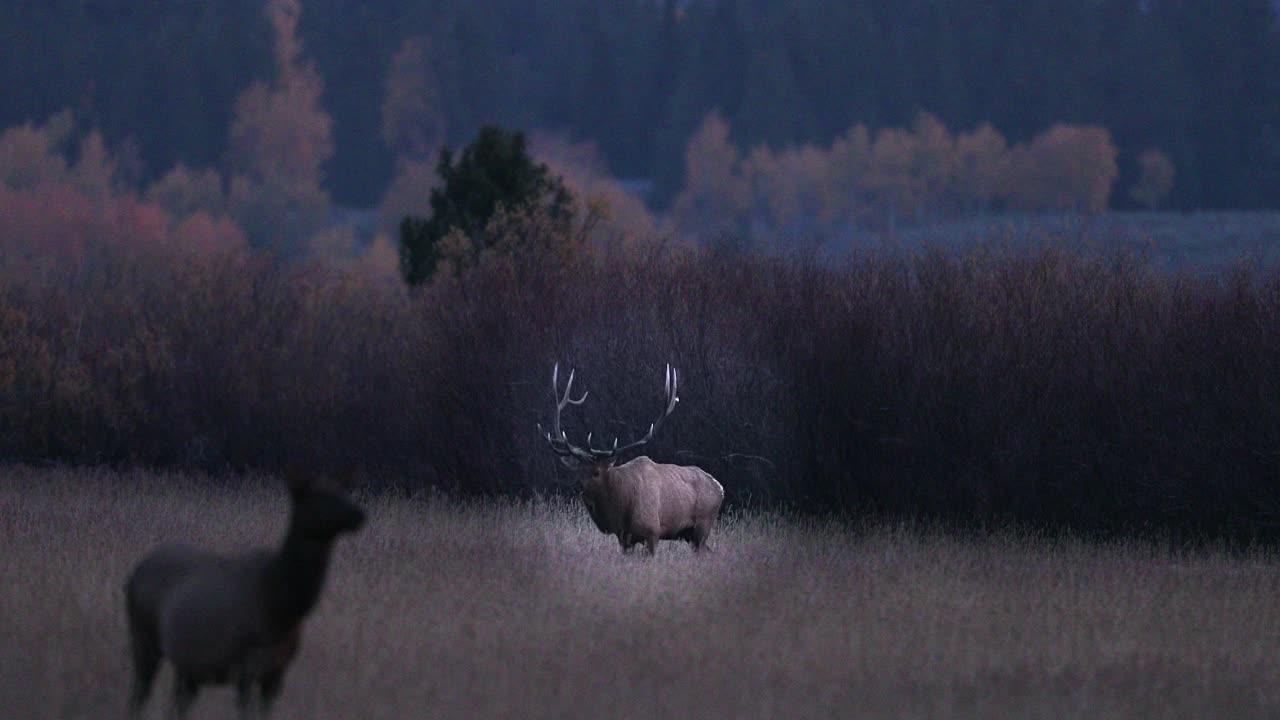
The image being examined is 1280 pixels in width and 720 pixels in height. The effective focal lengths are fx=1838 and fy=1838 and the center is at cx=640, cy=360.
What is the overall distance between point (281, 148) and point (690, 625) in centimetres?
8356

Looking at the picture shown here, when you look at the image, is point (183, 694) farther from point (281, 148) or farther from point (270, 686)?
point (281, 148)

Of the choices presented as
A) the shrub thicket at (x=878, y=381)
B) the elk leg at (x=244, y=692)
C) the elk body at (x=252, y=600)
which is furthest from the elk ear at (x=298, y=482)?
the shrub thicket at (x=878, y=381)

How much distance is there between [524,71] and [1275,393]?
328ft

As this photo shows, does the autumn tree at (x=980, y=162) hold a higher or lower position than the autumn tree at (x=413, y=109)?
lower

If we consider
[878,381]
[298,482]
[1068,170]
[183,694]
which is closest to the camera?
[298,482]

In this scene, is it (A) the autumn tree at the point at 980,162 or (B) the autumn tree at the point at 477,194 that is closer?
(B) the autumn tree at the point at 477,194

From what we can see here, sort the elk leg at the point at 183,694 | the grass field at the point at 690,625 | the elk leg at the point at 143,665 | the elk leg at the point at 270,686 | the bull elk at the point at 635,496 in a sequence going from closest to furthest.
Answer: the elk leg at the point at 270,686, the elk leg at the point at 183,694, the elk leg at the point at 143,665, the grass field at the point at 690,625, the bull elk at the point at 635,496

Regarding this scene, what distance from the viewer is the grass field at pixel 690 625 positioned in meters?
9.63

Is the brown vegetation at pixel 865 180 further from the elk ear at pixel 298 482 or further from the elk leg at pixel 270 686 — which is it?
the elk ear at pixel 298 482

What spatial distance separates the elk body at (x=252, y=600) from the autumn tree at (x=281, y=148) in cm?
7568

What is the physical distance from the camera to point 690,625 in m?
11.8

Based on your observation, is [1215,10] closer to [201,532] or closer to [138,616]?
[201,532]

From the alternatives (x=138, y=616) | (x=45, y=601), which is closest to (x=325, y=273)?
(x=45, y=601)

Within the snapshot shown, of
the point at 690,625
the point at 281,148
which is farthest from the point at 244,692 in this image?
the point at 281,148
